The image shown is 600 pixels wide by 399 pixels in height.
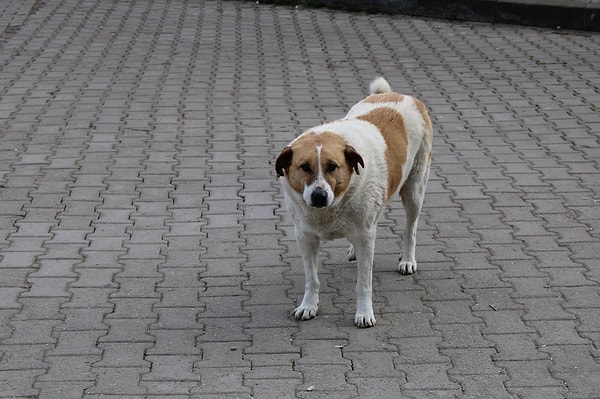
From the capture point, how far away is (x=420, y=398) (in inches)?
210

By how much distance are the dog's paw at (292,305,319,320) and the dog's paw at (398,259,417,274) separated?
36.6 inches

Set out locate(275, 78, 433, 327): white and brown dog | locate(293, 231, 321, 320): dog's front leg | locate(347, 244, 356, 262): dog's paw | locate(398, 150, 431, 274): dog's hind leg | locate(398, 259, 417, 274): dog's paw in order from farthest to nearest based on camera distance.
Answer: locate(347, 244, 356, 262): dog's paw, locate(398, 259, 417, 274): dog's paw, locate(398, 150, 431, 274): dog's hind leg, locate(293, 231, 321, 320): dog's front leg, locate(275, 78, 433, 327): white and brown dog

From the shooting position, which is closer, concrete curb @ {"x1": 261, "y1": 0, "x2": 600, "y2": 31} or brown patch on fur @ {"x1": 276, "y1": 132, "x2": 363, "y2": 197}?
brown patch on fur @ {"x1": 276, "y1": 132, "x2": 363, "y2": 197}

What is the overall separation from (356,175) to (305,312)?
2.90ft

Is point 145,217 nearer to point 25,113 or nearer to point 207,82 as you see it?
point 25,113

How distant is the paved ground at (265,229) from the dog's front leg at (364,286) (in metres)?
A: 0.10

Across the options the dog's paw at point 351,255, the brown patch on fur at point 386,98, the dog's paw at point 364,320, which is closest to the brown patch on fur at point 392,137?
the brown patch on fur at point 386,98

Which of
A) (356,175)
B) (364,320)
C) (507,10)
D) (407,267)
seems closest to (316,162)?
(356,175)

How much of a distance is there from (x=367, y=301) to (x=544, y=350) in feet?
3.32

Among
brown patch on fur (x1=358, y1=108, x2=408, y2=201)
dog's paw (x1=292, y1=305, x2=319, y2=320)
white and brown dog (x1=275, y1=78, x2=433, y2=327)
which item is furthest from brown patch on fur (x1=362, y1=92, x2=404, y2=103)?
dog's paw (x1=292, y1=305, x2=319, y2=320)

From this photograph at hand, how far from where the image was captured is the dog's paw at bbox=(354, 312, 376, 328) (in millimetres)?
6246

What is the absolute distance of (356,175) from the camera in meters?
6.04

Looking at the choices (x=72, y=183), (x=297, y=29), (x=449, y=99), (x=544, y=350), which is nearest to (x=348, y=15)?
(x=297, y=29)

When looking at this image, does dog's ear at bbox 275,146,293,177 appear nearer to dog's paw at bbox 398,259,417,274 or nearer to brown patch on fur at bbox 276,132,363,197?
brown patch on fur at bbox 276,132,363,197
